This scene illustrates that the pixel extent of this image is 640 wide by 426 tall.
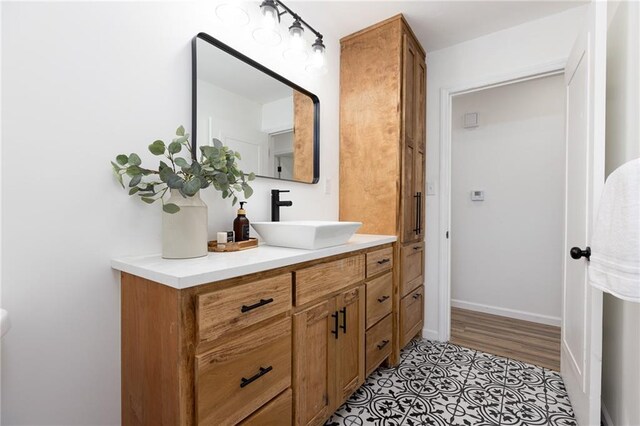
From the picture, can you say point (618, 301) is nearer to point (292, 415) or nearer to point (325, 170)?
point (292, 415)

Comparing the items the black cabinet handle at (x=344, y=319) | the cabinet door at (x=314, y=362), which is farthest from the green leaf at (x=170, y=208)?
the black cabinet handle at (x=344, y=319)

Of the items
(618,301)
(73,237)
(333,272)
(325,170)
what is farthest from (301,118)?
(618,301)

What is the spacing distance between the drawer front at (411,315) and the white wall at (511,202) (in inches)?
42.9

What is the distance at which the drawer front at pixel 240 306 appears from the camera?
0.88 metres

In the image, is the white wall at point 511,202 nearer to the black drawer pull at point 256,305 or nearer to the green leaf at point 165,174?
the black drawer pull at point 256,305

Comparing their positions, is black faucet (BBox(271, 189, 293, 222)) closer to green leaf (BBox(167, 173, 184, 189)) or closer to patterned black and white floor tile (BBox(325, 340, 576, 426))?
green leaf (BBox(167, 173, 184, 189))

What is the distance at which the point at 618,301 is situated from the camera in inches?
53.8

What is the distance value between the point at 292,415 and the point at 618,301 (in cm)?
154

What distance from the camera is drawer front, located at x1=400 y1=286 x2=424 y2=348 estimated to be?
2.10 m

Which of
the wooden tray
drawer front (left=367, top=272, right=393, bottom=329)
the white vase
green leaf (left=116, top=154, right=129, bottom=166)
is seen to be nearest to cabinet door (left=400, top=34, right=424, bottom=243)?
drawer front (left=367, top=272, right=393, bottom=329)

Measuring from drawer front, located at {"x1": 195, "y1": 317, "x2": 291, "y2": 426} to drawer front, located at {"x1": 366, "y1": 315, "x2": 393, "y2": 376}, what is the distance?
Answer: 0.70 meters

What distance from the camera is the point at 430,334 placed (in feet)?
8.18

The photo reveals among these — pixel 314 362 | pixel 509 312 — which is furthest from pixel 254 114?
pixel 509 312

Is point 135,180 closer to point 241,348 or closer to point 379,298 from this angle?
point 241,348
